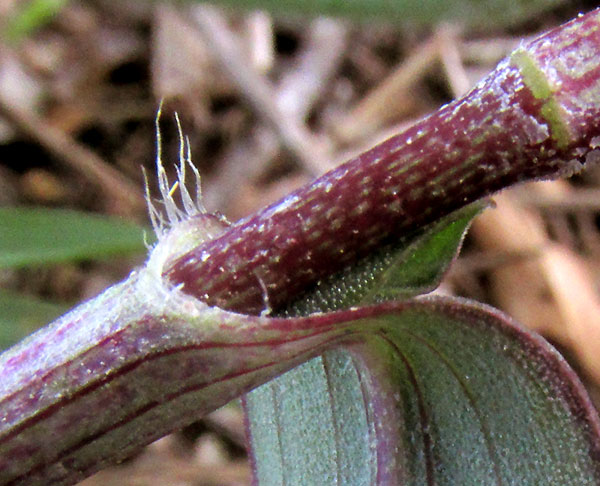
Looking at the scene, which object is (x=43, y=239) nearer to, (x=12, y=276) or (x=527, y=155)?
(x=12, y=276)

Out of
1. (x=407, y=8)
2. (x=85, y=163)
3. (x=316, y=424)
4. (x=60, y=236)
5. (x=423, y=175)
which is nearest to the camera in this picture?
(x=423, y=175)

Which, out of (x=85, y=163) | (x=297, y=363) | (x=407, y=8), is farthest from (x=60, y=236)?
(x=297, y=363)

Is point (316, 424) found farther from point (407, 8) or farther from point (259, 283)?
point (407, 8)

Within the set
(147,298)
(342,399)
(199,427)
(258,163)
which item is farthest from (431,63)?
(147,298)

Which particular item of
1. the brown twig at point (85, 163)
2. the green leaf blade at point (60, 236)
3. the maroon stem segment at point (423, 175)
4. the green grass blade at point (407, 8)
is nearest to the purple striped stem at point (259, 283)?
the maroon stem segment at point (423, 175)

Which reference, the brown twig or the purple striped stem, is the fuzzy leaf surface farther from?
the brown twig

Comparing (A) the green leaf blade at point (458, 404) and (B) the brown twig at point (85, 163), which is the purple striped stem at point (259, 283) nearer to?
(A) the green leaf blade at point (458, 404)
